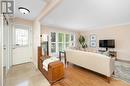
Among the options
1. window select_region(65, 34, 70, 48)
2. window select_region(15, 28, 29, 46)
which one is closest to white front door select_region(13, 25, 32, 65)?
window select_region(15, 28, 29, 46)

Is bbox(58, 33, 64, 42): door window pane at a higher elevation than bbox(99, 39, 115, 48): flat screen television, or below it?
higher

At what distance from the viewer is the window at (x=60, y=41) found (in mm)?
5980

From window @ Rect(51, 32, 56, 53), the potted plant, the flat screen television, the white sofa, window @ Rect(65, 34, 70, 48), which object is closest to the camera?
the white sofa

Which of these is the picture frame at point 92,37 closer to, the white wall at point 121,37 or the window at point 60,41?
the white wall at point 121,37

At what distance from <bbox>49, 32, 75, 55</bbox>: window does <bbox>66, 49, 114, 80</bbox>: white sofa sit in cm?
260

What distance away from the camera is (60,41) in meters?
6.45

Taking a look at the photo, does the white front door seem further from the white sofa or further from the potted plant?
the potted plant

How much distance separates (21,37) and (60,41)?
2945mm

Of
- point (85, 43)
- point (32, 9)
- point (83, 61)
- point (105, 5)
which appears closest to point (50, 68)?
point (83, 61)

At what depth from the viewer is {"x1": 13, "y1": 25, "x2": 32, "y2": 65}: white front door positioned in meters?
4.05

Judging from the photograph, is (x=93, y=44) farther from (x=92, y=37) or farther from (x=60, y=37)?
(x=60, y=37)

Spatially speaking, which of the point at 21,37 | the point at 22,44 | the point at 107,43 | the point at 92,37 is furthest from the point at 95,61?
the point at 92,37

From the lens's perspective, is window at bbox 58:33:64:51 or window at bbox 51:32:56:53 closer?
window at bbox 51:32:56:53

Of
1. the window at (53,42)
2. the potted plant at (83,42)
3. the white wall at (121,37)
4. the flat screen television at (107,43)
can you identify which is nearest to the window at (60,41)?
the window at (53,42)
